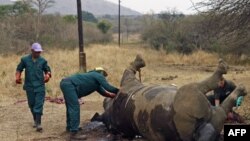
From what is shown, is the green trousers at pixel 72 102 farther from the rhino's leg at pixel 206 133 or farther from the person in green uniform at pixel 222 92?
the rhino's leg at pixel 206 133

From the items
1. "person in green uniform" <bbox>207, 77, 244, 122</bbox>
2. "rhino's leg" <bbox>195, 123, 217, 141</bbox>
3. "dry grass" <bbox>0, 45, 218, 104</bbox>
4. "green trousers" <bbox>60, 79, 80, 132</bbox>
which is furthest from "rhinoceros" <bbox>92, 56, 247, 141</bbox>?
"dry grass" <bbox>0, 45, 218, 104</bbox>

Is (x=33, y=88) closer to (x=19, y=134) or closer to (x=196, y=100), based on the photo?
(x=19, y=134)

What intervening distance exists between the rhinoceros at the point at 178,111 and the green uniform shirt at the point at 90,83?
0.82m

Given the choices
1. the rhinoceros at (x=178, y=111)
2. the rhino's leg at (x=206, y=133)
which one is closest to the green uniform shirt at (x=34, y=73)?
the rhinoceros at (x=178, y=111)

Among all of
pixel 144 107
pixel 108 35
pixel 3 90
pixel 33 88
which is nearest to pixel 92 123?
pixel 33 88

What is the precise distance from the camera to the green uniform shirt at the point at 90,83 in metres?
8.52

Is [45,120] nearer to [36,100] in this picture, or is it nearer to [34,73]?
[36,100]

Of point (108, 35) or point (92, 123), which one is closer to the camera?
point (92, 123)

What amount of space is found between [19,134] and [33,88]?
881mm

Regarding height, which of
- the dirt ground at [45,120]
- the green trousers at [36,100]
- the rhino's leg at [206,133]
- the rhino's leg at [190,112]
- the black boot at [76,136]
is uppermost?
the rhino's leg at [190,112]

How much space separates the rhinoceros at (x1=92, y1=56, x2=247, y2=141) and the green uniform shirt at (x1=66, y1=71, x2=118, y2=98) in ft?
2.69

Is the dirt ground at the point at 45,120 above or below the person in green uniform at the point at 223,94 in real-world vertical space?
below

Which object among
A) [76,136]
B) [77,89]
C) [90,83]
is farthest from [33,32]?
[76,136]

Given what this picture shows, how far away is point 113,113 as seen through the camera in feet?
26.9
